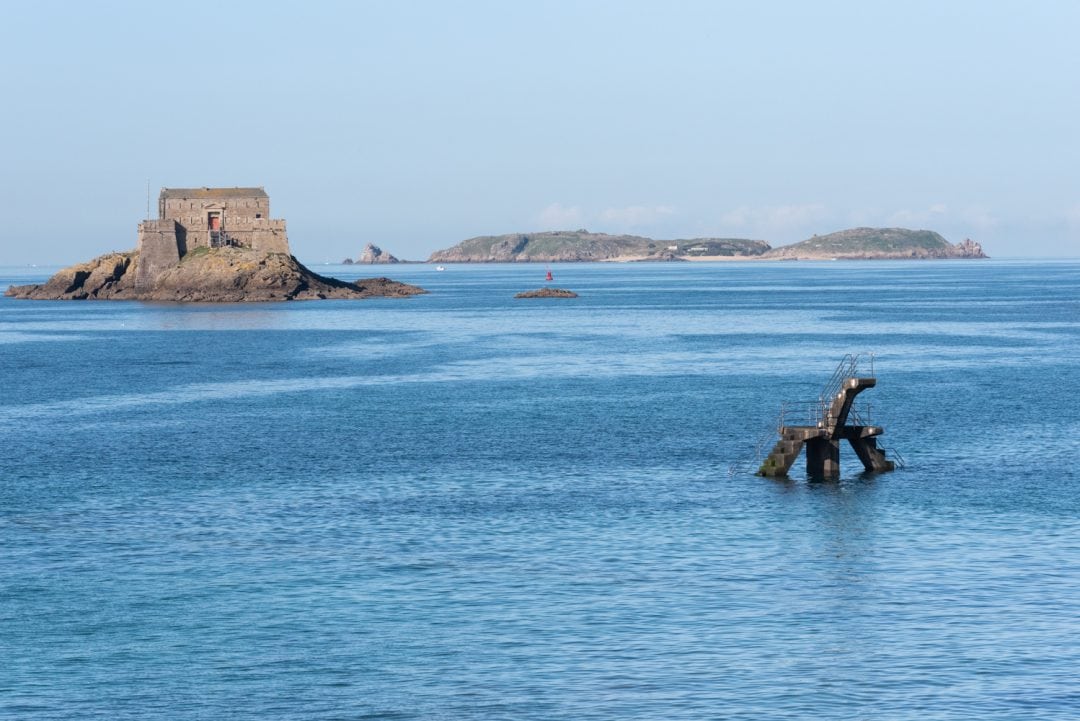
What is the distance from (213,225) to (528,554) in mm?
164722

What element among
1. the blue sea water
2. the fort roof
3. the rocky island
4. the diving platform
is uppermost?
the fort roof

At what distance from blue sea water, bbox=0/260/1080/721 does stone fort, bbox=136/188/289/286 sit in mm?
109882

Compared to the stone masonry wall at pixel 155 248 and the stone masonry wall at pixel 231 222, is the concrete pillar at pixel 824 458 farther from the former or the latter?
the stone masonry wall at pixel 155 248

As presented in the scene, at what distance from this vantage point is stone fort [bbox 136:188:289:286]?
196 metres

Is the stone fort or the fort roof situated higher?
the fort roof

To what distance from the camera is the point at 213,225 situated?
19850cm

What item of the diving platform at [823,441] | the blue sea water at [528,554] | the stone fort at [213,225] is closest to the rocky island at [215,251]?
the stone fort at [213,225]

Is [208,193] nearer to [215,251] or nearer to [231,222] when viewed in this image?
[231,222]

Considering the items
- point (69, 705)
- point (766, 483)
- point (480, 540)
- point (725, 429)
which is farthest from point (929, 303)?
point (69, 705)

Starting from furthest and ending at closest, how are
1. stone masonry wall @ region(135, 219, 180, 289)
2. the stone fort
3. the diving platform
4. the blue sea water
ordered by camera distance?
1. the stone fort
2. stone masonry wall @ region(135, 219, 180, 289)
3. the diving platform
4. the blue sea water

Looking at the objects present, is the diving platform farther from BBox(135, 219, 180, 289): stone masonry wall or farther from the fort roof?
the fort roof

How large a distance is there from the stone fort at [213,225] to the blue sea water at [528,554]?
4326 inches

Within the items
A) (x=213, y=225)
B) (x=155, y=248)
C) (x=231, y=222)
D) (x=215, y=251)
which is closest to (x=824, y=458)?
(x=215, y=251)

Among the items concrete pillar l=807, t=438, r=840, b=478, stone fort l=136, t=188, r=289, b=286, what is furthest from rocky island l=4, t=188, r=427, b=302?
concrete pillar l=807, t=438, r=840, b=478
